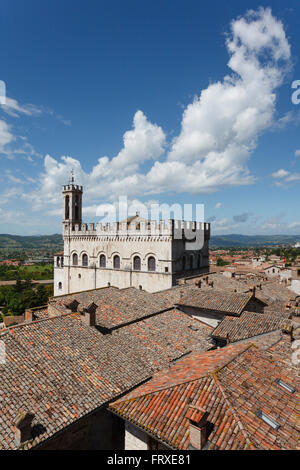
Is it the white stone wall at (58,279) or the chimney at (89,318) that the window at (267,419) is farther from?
the white stone wall at (58,279)

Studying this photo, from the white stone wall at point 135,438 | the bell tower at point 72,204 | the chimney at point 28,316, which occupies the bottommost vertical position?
the white stone wall at point 135,438

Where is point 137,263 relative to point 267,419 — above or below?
above

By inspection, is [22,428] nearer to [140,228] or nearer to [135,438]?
[135,438]

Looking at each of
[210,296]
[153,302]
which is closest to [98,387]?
[153,302]

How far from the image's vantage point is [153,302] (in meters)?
18.3

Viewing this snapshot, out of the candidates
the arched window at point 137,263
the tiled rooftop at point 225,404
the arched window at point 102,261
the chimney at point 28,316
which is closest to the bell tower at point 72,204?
the arched window at point 102,261

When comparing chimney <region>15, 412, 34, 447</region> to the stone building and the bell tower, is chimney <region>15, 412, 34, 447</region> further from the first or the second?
the bell tower

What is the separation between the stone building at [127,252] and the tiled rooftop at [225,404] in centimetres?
1698

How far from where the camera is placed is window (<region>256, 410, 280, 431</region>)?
22.0 ft

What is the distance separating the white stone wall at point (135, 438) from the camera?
757cm

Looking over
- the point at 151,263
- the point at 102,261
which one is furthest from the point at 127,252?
the point at 102,261

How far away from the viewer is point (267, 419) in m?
6.86

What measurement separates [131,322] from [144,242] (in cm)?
1297

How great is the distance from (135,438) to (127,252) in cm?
2125
